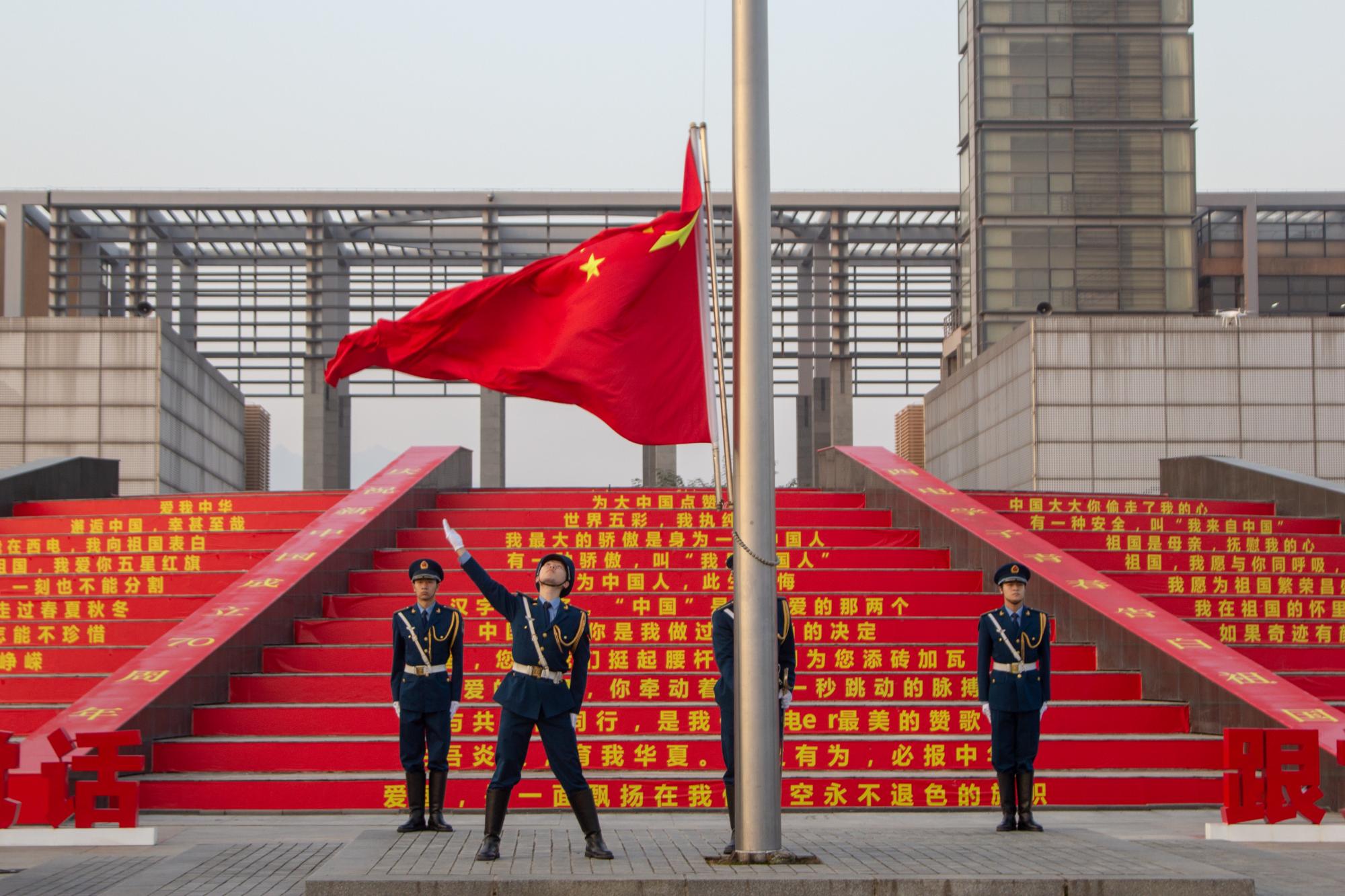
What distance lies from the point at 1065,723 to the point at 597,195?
2563cm

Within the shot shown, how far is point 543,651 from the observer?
730 centimetres

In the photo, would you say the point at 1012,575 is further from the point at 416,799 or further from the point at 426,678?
the point at 416,799

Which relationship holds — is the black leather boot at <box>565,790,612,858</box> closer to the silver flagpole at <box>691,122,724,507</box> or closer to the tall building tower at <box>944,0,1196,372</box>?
the silver flagpole at <box>691,122,724,507</box>

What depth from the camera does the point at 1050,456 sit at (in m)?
23.8

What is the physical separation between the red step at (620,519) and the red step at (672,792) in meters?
4.94

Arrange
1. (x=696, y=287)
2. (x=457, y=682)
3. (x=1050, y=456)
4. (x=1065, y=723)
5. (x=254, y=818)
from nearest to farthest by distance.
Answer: (x=696, y=287)
(x=457, y=682)
(x=254, y=818)
(x=1065, y=723)
(x=1050, y=456)

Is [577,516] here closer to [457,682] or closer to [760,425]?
[457,682]

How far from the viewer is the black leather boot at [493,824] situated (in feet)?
22.2

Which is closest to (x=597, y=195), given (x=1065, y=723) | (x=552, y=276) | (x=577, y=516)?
(x=577, y=516)

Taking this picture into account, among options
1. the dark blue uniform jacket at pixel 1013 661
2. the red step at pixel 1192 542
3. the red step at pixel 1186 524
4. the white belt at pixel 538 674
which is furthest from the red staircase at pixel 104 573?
the red step at pixel 1192 542

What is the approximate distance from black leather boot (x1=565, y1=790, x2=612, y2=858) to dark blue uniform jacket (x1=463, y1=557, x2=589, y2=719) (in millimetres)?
416

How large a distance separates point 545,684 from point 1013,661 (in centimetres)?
288

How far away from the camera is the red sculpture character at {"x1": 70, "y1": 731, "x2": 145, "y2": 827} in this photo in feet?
27.3

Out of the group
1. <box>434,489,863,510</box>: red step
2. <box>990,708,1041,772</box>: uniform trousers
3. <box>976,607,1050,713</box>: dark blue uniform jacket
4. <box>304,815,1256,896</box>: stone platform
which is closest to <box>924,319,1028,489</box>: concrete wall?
<box>434,489,863,510</box>: red step
